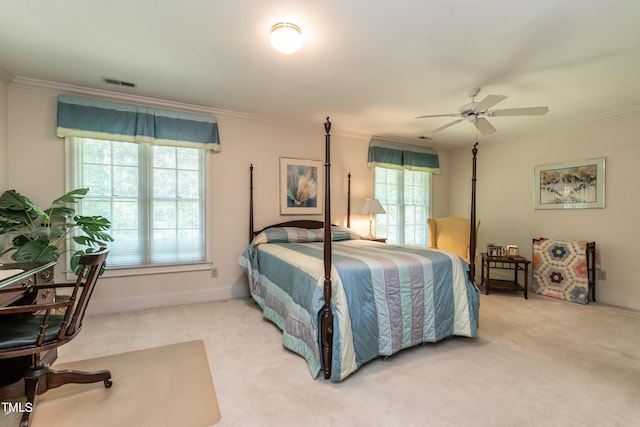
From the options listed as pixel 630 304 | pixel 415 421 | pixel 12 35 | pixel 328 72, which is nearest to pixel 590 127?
pixel 630 304

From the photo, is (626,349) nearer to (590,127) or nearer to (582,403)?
(582,403)

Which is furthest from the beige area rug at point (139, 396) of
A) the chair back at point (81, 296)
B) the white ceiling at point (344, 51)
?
the white ceiling at point (344, 51)

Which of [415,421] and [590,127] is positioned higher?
[590,127]

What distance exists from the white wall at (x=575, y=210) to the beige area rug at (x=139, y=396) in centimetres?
476

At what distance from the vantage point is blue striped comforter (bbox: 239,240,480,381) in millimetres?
2023

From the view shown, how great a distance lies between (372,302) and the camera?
7.11 feet

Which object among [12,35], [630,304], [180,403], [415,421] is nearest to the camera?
[415,421]

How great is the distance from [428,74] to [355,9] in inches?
45.9

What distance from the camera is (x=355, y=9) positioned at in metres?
1.84

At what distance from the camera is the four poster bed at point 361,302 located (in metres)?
2.00

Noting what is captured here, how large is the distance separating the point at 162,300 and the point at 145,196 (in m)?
1.23

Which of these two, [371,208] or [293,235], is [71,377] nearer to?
[293,235]

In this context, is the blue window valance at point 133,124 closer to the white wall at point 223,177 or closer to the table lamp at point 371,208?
the white wall at point 223,177

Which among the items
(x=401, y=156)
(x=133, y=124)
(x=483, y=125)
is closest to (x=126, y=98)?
(x=133, y=124)
